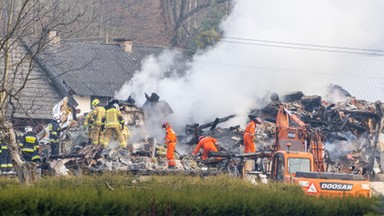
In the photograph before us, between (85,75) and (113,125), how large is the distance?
17216mm

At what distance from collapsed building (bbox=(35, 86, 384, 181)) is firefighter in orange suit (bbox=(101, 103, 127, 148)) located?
31 cm

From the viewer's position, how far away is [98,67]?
47594 millimetres

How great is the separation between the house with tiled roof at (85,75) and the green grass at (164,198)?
21682 mm

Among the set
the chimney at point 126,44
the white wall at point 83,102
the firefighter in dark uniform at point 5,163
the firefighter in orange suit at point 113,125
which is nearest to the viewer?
the firefighter in dark uniform at point 5,163

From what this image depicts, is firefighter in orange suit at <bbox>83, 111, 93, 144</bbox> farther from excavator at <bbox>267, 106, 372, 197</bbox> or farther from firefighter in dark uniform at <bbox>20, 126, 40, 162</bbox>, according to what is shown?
excavator at <bbox>267, 106, 372, 197</bbox>

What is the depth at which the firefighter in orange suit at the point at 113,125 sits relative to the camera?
95.4ft

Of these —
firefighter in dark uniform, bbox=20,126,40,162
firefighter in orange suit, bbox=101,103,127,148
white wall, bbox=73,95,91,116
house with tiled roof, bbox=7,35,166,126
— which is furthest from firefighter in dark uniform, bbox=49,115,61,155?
white wall, bbox=73,95,91,116

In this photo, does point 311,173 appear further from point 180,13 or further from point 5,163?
point 180,13

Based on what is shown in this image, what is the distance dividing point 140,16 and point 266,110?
1204 inches

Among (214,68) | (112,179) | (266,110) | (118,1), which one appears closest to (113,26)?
(118,1)

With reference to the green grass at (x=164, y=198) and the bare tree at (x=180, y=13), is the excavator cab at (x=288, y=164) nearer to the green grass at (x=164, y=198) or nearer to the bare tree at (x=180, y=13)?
the green grass at (x=164, y=198)

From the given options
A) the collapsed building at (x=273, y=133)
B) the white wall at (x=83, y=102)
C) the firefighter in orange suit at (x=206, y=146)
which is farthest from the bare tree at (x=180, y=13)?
the firefighter in orange suit at (x=206, y=146)

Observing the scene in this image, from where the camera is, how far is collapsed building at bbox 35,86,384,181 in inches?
1186

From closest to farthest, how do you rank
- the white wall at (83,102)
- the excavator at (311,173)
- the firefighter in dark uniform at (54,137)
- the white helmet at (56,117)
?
1. the excavator at (311,173)
2. the firefighter in dark uniform at (54,137)
3. the white helmet at (56,117)
4. the white wall at (83,102)
